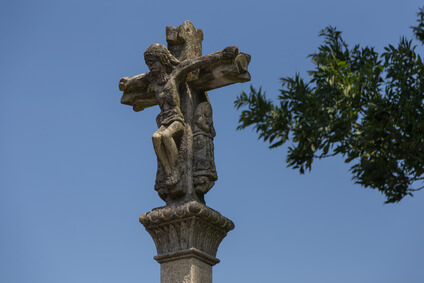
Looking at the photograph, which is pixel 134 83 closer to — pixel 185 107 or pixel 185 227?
pixel 185 107

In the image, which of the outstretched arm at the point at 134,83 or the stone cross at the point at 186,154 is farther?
the outstretched arm at the point at 134,83

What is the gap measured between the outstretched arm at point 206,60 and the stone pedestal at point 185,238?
1892mm

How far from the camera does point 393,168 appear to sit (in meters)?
8.38

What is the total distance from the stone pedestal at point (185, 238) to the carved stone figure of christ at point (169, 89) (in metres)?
0.45

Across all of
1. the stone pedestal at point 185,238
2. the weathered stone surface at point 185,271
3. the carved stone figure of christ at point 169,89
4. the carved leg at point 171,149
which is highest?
the carved stone figure of christ at point 169,89

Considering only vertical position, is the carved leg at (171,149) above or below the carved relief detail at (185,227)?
above

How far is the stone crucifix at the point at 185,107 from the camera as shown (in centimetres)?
1027

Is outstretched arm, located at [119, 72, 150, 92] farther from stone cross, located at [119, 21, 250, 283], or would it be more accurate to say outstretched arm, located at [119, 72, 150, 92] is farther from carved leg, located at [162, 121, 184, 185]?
carved leg, located at [162, 121, 184, 185]

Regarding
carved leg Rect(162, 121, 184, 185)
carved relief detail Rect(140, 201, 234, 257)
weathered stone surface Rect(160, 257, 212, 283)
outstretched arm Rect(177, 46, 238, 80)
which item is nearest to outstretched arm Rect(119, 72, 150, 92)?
outstretched arm Rect(177, 46, 238, 80)

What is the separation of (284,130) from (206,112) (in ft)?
7.90

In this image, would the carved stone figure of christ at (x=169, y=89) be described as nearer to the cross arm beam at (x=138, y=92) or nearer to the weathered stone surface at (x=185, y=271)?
the cross arm beam at (x=138, y=92)

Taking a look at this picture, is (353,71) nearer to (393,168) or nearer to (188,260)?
(393,168)

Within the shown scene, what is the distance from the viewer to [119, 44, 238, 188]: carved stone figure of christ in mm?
10273

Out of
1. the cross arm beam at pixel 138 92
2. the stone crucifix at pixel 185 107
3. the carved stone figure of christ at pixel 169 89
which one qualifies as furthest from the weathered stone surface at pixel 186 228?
the cross arm beam at pixel 138 92
